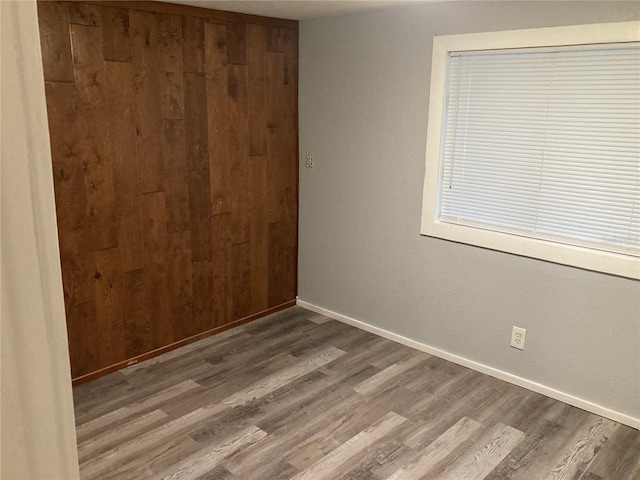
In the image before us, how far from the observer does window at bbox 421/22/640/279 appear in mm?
2486

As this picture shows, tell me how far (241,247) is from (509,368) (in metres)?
1.90

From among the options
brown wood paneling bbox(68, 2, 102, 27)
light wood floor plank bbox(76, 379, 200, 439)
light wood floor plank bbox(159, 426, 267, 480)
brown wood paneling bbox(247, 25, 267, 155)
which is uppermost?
brown wood paneling bbox(68, 2, 102, 27)

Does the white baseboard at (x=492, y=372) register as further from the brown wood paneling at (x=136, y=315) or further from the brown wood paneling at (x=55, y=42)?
the brown wood paneling at (x=55, y=42)

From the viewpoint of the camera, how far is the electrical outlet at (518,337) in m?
2.94

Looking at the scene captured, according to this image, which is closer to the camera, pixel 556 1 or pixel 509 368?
pixel 556 1

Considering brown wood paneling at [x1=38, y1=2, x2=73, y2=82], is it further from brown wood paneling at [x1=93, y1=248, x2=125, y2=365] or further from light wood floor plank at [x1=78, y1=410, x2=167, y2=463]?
light wood floor plank at [x1=78, y1=410, x2=167, y2=463]

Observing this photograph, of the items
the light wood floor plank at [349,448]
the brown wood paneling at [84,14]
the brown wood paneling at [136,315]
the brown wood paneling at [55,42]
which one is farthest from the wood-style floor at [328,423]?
the brown wood paneling at [84,14]

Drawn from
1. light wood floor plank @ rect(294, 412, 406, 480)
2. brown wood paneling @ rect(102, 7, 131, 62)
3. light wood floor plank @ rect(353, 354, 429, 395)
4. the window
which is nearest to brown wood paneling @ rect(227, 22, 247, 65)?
brown wood paneling @ rect(102, 7, 131, 62)

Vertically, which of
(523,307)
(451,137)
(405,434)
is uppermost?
(451,137)

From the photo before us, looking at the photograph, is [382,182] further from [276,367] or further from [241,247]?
[276,367]

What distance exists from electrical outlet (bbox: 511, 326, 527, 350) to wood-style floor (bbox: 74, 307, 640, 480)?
0.26 meters

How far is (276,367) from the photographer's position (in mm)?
→ 3209

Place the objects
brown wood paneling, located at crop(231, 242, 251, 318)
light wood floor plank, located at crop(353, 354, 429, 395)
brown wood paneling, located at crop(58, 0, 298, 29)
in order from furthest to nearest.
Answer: brown wood paneling, located at crop(231, 242, 251, 318), light wood floor plank, located at crop(353, 354, 429, 395), brown wood paneling, located at crop(58, 0, 298, 29)

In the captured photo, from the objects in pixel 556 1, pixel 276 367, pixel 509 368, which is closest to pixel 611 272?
pixel 509 368
